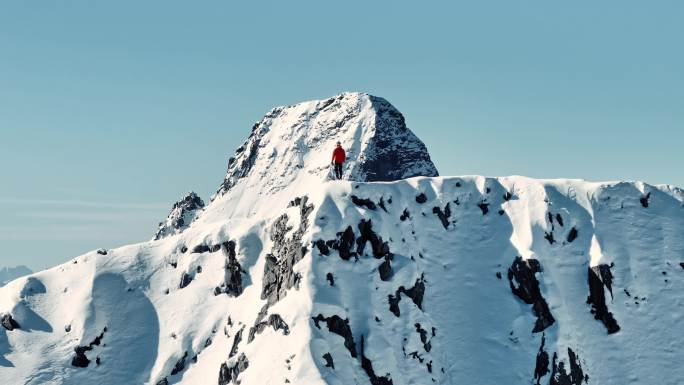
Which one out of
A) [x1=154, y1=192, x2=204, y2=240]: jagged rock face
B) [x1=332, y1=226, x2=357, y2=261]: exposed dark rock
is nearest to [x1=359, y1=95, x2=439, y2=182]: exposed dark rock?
[x1=154, y1=192, x2=204, y2=240]: jagged rock face

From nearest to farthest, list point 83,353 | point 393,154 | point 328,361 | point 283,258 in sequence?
1. point 328,361
2. point 283,258
3. point 83,353
4. point 393,154

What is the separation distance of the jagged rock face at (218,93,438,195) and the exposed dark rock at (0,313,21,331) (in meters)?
63.2

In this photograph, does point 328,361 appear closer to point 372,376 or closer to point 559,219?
point 372,376

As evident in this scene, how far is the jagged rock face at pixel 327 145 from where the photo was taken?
527 feet

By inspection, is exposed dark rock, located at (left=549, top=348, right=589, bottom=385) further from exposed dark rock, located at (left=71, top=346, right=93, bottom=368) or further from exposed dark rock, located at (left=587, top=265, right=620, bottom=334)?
exposed dark rock, located at (left=71, top=346, right=93, bottom=368)

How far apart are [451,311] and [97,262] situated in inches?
1985

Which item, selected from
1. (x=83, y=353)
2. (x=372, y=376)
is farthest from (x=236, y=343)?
(x=83, y=353)

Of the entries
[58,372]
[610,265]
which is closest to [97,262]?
[58,372]

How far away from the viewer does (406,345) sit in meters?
86.2

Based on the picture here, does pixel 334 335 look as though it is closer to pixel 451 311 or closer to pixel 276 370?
pixel 276 370

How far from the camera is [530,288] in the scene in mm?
94000

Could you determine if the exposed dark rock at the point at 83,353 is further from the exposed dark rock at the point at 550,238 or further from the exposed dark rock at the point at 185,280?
the exposed dark rock at the point at 550,238

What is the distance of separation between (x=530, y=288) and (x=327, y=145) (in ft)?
270

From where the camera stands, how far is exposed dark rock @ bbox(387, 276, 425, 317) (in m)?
88.7
